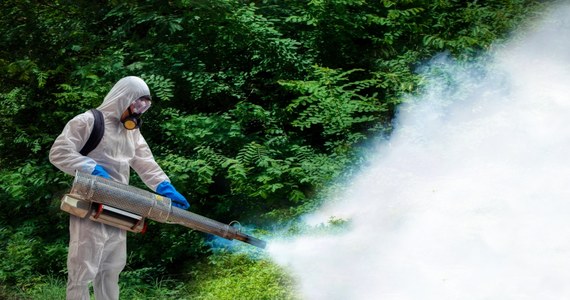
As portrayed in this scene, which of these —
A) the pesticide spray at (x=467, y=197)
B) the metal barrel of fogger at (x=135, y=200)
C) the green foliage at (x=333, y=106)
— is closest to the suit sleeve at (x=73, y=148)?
the metal barrel of fogger at (x=135, y=200)

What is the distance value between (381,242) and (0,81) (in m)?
6.20

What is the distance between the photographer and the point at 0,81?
1067 centimetres

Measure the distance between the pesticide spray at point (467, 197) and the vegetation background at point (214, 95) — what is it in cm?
35

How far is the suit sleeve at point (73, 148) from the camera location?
17.5ft

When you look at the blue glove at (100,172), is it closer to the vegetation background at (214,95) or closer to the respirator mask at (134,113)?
the respirator mask at (134,113)

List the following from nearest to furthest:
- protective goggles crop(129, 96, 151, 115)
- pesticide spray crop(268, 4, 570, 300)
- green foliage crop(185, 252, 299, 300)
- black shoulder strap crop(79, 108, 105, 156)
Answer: black shoulder strap crop(79, 108, 105, 156) < protective goggles crop(129, 96, 151, 115) < pesticide spray crop(268, 4, 570, 300) < green foliage crop(185, 252, 299, 300)

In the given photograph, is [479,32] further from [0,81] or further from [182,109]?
[0,81]

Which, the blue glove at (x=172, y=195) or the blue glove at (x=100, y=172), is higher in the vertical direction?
the blue glove at (x=100, y=172)

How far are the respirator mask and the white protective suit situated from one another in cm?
4

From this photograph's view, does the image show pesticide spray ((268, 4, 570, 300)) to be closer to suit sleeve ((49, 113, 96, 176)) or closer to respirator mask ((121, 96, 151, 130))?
respirator mask ((121, 96, 151, 130))

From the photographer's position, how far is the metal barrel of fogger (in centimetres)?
518

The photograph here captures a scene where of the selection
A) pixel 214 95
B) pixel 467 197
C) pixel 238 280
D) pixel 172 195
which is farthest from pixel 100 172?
pixel 214 95

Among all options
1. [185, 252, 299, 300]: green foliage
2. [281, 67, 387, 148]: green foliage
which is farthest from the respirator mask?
[281, 67, 387, 148]: green foliage

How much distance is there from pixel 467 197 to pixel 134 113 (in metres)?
4.07
